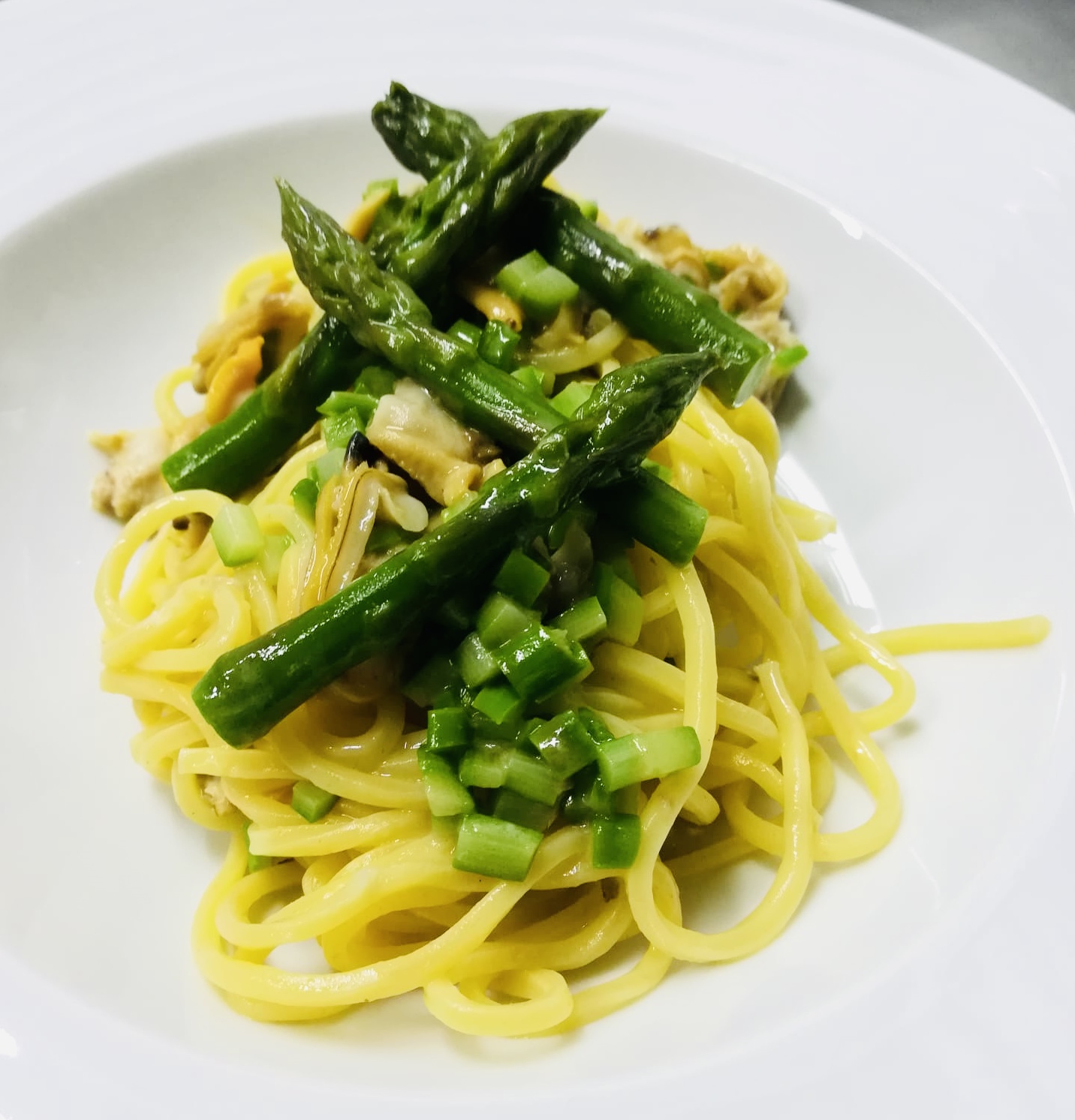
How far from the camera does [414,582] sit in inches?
108

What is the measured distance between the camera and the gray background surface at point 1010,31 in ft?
19.3

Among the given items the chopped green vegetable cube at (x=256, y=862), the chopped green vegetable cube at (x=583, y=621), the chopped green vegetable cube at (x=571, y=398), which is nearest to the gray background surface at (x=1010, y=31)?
the chopped green vegetable cube at (x=571, y=398)

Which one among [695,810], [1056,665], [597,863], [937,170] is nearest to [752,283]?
[937,170]

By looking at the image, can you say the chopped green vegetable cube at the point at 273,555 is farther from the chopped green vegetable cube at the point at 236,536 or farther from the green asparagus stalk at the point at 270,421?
the green asparagus stalk at the point at 270,421

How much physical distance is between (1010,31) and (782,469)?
3883 millimetres

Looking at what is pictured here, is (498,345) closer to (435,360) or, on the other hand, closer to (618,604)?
(435,360)

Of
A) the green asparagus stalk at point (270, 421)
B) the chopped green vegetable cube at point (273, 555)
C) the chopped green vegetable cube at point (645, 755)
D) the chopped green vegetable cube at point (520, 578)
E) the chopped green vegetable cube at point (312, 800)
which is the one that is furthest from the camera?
the green asparagus stalk at point (270, 421)

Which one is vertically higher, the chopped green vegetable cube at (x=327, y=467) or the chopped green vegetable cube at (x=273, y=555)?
the chopped green vegetable cube at (x=327, y=467)

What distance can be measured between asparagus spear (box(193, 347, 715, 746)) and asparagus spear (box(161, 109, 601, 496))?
1.03m

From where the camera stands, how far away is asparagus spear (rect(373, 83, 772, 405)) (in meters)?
3.42

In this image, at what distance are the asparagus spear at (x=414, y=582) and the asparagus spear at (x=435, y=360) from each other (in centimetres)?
20

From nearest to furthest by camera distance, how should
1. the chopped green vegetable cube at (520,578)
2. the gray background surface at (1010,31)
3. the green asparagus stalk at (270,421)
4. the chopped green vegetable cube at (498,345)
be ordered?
the chopped green vegetable cube at (520,578) < the chopped green vegetable cube at (498,345) < the green asparagus stalk at (270,421) < the gray background surface at (1010,31)

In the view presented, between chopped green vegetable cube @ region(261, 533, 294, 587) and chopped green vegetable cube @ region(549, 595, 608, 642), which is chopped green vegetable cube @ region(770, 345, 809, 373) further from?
chopped green vegetable cube @ region(261, 533, 294, 587)

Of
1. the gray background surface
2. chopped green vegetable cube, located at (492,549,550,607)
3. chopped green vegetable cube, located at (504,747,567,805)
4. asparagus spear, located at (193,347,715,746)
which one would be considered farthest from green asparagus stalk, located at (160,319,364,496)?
the gray background surface
